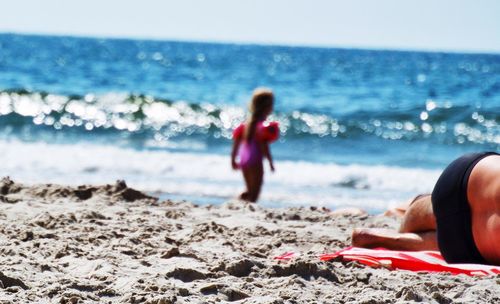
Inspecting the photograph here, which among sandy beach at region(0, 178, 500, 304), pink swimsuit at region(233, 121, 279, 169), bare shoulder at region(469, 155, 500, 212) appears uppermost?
bare shoulder at region(469, 155, 500, 212)

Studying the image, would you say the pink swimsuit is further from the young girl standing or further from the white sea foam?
the white sea foam

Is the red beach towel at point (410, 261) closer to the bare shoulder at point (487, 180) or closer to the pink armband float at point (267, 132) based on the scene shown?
the bare shoulder at point (487, 180)

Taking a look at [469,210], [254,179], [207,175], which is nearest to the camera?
[469,210]

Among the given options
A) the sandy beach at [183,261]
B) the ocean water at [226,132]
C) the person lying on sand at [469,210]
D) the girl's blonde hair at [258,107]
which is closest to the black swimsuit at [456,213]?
the person lying on sand at [469,210]

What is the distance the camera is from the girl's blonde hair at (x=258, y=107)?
8.92 metres

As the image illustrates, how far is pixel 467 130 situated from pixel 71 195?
1228 cm

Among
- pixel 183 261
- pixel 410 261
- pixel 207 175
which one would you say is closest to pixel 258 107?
pixel 207 175

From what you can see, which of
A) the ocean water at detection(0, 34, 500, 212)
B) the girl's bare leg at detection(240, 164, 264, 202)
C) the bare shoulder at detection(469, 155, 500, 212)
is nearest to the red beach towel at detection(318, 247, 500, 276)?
the bare shoulder at detection(469, 155, 500, 212)

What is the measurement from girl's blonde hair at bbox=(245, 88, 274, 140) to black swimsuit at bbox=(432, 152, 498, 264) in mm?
4397

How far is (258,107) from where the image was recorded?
352 inches

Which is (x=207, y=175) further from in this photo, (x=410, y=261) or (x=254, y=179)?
(x=410, y=261)

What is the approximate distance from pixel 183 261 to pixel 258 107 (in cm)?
465

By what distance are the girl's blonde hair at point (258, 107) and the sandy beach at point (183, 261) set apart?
2.67 m

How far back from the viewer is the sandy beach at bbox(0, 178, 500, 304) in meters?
3.77
